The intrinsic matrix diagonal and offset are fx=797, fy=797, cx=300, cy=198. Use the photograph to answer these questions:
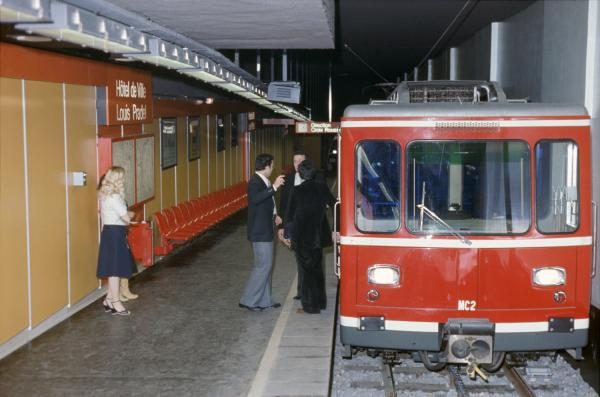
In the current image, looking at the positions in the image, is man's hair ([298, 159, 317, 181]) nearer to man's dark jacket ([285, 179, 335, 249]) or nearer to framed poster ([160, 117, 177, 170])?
man's dark jacket ([285, 179, 335, 249])

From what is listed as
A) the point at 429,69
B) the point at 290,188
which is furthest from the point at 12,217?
the point at 429,69

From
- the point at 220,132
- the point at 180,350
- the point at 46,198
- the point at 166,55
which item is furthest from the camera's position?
the point at 220,132

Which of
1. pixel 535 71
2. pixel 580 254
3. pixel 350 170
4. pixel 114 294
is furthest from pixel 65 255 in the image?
pixel 535 71

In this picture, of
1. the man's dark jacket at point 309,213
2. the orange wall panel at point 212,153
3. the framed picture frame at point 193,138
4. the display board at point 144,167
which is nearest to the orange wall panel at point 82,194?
the display board at point 144,167

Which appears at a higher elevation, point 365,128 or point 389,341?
point 365,128

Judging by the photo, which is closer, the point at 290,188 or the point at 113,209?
the point at 113,209

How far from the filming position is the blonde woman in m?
8.61

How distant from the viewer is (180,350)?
7609mm

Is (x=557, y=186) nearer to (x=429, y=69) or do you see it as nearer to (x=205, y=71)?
(x=205, y=71)

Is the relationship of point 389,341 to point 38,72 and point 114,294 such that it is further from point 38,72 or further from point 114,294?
point 38,72

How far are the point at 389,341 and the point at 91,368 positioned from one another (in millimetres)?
2618

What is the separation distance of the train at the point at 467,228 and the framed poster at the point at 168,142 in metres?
7.89

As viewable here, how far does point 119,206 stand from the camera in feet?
28.2

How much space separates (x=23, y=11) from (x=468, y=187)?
12.4ft
